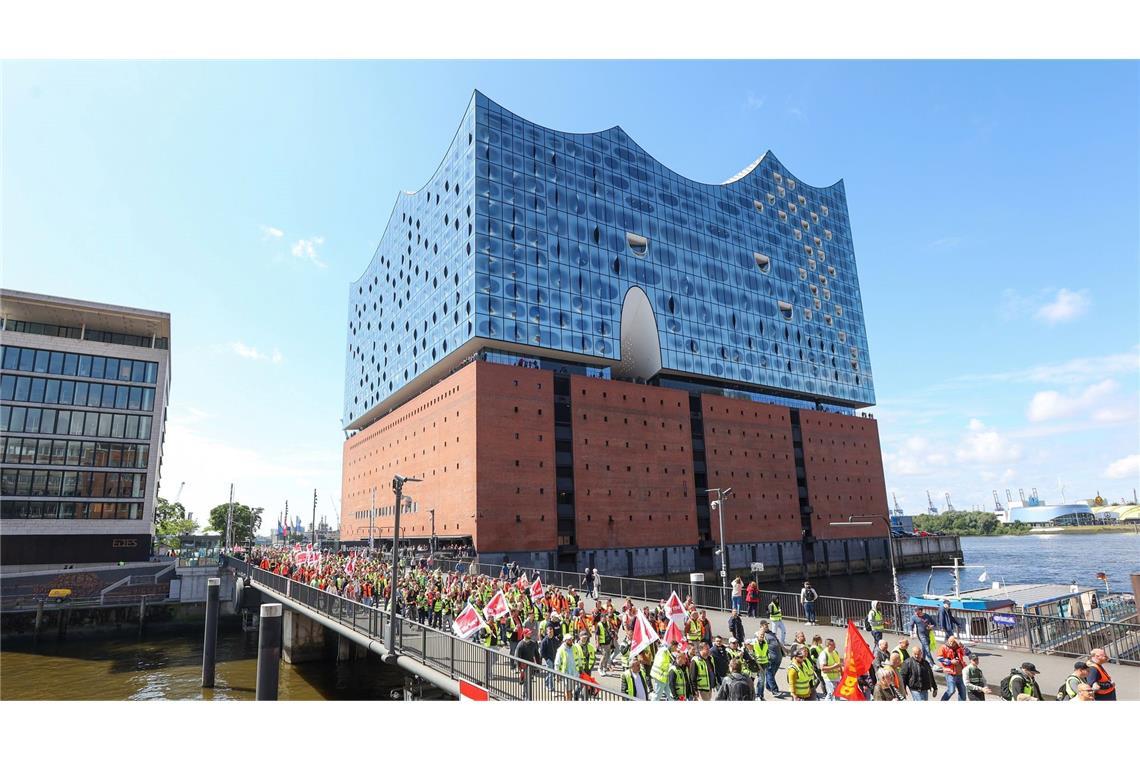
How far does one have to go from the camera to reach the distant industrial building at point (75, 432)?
55438 millimetres

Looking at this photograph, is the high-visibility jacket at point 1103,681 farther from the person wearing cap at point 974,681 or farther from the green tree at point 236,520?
the green tree at point 236,520

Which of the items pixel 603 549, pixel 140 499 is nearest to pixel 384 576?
pixel 603 549

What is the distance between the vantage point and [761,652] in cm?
1512

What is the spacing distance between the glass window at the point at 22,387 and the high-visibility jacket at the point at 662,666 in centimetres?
6608

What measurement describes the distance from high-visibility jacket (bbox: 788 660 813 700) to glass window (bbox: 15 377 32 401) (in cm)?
6817

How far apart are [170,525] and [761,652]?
142m

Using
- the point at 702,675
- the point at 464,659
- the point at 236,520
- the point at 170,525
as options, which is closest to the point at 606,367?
the point at 464,659

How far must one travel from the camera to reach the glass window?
56.2 m

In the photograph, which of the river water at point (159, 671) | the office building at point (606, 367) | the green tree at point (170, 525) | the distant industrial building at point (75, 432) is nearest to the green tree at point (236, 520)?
the green tree at point (170, 525)

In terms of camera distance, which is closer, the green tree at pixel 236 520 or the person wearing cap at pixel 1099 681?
the person wearing cap at pixel 1099 681

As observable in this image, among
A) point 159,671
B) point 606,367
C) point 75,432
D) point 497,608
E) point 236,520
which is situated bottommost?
point 159,671

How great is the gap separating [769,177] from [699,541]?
5581cm

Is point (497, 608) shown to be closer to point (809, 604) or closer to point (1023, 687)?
point (809, 604)

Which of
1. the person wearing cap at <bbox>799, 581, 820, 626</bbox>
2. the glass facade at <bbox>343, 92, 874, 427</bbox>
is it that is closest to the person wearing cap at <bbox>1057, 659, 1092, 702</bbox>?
the person wearing cap at <bbox>799, 581, 820, 626</bbox>
